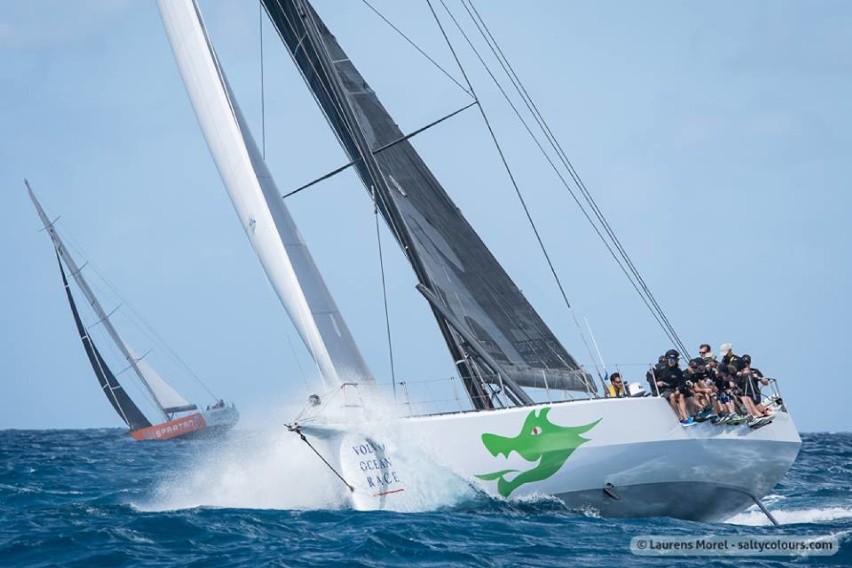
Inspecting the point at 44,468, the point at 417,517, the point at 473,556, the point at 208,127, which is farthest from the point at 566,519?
the point at 44,468

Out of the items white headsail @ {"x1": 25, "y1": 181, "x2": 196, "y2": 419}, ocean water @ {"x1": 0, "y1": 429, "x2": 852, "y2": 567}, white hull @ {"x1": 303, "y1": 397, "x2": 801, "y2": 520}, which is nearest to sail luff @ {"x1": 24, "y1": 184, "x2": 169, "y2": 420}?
white headsail @ {"x1": 25, "y1": 181, "x2": 196, "y2": 419}

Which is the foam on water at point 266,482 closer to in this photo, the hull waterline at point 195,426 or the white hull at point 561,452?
the white hull at point 561,452

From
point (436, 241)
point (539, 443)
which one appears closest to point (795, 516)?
point (539, 443)

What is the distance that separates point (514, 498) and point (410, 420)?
1499 mm

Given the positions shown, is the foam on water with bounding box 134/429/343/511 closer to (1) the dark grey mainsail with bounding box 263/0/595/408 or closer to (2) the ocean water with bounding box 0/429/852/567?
(2) the ocean water with bounding box 0/429/852/567

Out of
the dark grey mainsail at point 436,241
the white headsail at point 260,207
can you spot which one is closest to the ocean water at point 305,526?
the white headsail at point 260,207

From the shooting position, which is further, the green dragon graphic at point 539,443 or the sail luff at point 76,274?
the sail luff at point 76,274

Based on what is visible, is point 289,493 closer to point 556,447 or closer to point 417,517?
point 417,517

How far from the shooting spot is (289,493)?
1388cm

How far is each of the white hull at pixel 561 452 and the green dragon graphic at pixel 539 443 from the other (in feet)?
0.04

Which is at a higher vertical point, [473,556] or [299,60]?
[299,60]

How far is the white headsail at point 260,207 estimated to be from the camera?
13.2 meters

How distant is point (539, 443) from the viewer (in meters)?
12.4

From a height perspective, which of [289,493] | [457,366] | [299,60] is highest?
[299,60]
